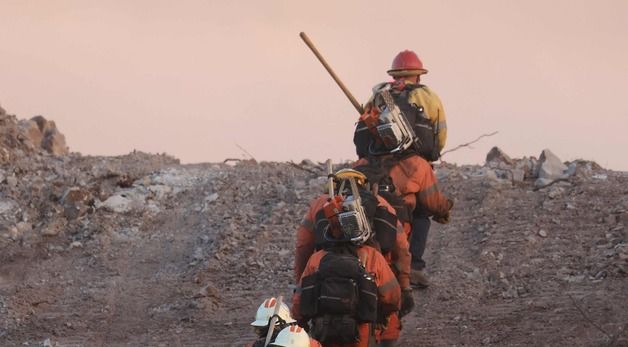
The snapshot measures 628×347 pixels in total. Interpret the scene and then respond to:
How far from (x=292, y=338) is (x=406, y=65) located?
539 centimetres

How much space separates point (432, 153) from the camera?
57.7ft

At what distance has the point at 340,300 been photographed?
14.6 m

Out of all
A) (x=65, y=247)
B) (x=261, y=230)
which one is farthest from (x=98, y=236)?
(x=261, y=230)

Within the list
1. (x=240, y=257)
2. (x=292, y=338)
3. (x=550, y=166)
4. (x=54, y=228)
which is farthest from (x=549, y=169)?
(x=292, y=338)

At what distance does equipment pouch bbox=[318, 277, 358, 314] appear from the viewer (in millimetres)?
14641

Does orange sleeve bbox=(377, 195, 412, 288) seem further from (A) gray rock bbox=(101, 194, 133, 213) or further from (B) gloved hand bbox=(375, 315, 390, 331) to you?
(A) gray rock bbox=(101, 194, 133, 213)

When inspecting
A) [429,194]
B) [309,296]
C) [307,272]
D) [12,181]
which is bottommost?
[309,296]

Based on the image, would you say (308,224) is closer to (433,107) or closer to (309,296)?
(309,296)

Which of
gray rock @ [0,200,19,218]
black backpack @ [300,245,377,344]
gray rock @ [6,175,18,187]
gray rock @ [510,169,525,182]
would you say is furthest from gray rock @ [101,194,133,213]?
black backpack @ [300,245,377,344]

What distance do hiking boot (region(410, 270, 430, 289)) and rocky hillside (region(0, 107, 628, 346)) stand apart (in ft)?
0.28

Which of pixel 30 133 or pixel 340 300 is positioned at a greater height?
pixel 30 133

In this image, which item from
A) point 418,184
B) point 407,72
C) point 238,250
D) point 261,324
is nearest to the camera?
point 261,324

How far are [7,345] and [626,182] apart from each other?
6.60m

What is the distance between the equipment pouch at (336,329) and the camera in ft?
48.2
